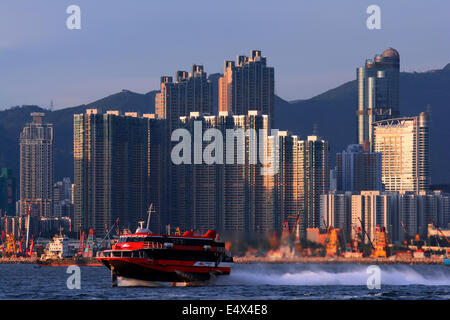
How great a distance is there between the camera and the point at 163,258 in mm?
89938

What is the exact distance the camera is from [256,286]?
98.9 metres

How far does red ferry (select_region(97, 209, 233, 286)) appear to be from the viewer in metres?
89.4

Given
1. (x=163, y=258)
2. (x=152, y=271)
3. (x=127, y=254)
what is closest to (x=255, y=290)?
(x=163, y=258)

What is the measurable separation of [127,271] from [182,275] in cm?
527

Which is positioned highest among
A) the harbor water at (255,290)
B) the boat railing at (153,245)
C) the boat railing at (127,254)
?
the boat railing at (153,245)

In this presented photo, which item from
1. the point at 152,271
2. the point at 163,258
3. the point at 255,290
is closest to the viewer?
the point at 255,290

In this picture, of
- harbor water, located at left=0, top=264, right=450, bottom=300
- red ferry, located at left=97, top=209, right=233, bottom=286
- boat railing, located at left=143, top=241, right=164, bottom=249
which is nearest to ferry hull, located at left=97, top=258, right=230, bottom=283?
red ferry, located at left=97, top=209, right=233, bottom=286

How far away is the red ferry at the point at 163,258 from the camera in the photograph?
8944 centimetres

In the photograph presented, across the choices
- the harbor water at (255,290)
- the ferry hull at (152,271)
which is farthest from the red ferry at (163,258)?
the harbor water at (255,290)

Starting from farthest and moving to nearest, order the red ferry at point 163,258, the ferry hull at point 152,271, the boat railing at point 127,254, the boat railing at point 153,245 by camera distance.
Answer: the boat railing at point 153,245 < the boat railing at point 127,254 < the red ferry at point 163,258 < the ferry hull at point 152,271

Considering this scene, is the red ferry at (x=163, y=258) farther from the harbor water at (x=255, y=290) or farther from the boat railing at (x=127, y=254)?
the harbor water at (x=255, y=290)

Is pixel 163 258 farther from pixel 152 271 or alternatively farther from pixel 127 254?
pixel 127 254

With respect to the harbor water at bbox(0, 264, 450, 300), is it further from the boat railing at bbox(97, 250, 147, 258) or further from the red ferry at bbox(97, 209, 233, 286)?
the boat railing at bbox(97, 250, 147, 258)
